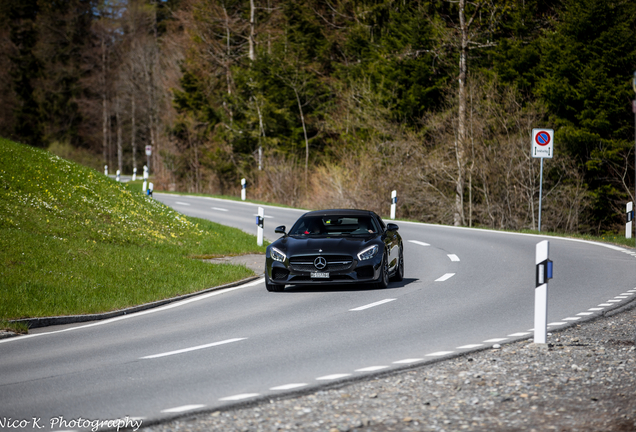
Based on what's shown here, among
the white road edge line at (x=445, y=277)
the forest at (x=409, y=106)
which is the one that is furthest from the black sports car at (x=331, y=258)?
the forest at (x=409, y=106)

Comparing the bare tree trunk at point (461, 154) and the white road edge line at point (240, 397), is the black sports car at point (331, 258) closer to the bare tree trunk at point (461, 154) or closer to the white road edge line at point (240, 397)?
the white road edge line at point (240, 397)

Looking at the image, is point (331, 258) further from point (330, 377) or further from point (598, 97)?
point (598, 97)

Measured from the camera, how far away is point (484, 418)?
229 inches

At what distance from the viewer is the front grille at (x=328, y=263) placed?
13.2m

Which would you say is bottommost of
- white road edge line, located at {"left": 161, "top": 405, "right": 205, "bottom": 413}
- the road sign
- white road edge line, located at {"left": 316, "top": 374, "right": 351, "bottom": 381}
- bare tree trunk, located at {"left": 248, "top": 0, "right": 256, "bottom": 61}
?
white road edge line, located at {"left": 316, "top": 374, "right": 351, "bottom": 381}

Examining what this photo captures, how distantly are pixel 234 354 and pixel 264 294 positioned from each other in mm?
5329

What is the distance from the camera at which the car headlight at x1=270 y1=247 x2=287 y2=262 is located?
13484 millimetres

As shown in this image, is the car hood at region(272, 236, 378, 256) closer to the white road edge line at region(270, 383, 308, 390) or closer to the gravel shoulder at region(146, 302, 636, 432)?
the gravel shoulder at region(146, 302, 636, 432)

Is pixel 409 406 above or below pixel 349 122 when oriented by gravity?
below

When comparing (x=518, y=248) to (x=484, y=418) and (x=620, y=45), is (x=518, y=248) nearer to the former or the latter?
(x=484, y=418)

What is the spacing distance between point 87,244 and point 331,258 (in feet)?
20.6

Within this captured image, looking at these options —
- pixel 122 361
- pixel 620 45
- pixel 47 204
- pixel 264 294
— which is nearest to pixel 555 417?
pixel 122 361

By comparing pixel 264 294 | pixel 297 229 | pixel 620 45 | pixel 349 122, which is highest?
pixel 620 45

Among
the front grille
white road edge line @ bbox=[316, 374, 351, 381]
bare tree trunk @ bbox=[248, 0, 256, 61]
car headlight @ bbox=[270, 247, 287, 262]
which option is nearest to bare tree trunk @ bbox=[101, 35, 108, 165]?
bare tree trunk @ bbox=[248, 0, 256, 61]
